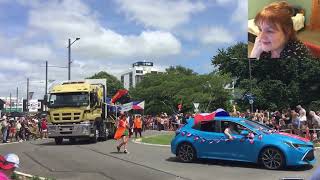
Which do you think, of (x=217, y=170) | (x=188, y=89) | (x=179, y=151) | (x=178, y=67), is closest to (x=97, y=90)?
(x=179, y=151)

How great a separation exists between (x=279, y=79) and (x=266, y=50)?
28.3m

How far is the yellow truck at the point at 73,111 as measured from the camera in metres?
26.9

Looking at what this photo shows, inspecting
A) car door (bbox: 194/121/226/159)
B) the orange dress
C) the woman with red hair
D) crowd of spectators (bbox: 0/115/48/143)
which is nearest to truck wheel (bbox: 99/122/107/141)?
crowd of spectators (bbox: 0/115/48/143)

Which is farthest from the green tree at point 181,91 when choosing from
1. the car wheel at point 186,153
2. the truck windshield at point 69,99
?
the car wheel at point 186,153

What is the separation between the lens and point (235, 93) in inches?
2726

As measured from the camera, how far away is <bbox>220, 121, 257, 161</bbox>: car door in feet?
52.3

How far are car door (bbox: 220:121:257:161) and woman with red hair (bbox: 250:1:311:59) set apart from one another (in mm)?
21847

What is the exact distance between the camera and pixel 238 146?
16.2m

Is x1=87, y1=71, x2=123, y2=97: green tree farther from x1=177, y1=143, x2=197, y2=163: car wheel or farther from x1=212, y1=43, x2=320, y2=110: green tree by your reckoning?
x1=177, y1=143, x2=197, y2=163: car wheel

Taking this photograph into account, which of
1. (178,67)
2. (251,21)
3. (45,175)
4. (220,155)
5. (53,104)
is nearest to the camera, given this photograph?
(45,175)

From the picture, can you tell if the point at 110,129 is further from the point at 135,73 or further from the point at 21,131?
the point at 135,73

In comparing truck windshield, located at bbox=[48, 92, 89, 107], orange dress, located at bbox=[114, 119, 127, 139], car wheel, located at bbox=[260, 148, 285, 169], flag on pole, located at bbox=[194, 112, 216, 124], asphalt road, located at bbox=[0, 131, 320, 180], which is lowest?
asphalt road, located at bbox=[0, 131, 320, 180]

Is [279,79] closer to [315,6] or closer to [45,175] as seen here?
[315,6]

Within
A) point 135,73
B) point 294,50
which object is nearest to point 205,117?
point 294,50
